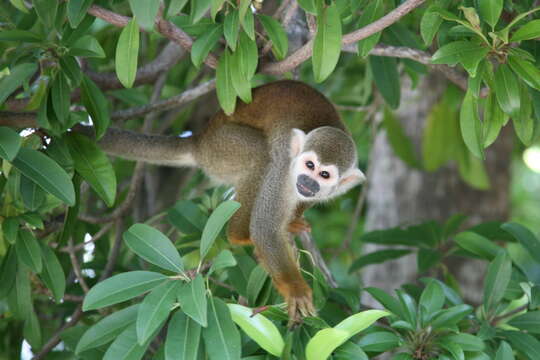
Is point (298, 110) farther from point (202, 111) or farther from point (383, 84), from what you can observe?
point (202, 111)

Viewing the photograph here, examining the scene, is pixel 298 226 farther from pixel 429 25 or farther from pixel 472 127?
pixel 429 25

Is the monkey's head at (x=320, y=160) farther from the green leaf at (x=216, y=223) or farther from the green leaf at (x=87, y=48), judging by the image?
the green leaf at (x=87, y=48)

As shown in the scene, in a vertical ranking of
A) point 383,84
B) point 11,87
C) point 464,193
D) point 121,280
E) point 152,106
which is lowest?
point 121,280

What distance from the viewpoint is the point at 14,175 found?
8.95 feet

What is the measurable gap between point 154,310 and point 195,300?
0.14 meters

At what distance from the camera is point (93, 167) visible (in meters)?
2.88

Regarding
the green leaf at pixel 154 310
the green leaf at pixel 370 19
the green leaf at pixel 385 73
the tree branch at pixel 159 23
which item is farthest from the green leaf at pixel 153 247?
the green leaf at pixel 385 73

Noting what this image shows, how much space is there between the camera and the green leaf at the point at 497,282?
2.86m

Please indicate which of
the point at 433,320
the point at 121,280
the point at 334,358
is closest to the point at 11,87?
the point at 121,280

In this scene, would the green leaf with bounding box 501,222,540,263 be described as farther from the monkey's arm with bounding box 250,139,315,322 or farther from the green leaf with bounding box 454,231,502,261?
the monkey's arm with bounding box 250,139,315,322

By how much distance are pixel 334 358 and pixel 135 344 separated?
2.20 feet

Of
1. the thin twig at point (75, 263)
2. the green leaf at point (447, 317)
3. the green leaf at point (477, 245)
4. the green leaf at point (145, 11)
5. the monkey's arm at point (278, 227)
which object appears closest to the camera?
the green leaf at point (145, 11)

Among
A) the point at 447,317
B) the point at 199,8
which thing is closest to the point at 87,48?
the point at 199,8

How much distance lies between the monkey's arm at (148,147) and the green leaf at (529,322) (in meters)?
1.91
